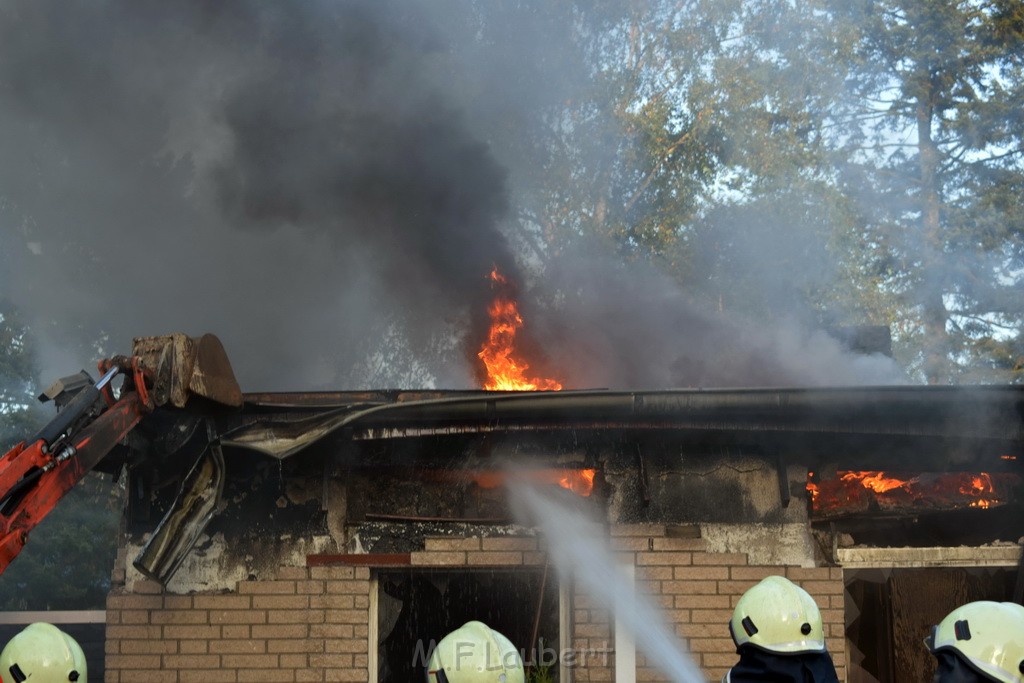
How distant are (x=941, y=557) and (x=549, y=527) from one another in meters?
2.61

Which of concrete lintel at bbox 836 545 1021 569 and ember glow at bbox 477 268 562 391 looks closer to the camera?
concrete lintel at bbox 836 545 1021 569

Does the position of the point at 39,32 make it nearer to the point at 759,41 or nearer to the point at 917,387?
the point at 917,387

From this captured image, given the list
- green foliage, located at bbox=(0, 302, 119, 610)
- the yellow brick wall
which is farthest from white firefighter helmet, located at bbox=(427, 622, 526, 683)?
green foliage, located at bbox=(0, 302, 119, 610)

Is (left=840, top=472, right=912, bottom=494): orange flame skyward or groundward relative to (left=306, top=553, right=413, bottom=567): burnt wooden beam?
skyward

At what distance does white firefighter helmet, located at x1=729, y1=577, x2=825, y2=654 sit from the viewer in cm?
397

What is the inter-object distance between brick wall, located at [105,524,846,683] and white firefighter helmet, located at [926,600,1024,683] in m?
3.51

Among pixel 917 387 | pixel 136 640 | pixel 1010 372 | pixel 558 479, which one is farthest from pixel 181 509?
pixel 1010 372

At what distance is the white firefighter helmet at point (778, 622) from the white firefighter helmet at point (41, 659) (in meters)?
2.46

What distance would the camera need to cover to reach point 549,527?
7.23m

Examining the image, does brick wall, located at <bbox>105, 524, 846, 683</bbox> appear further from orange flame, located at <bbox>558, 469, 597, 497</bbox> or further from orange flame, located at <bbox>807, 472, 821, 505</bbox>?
orange flame, located at <bbox>807, 472, 821, 505</bbox>

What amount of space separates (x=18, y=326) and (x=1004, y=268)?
57.5ft

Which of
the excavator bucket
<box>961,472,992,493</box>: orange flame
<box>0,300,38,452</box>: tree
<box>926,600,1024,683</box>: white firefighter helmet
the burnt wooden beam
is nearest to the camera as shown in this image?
<box>926,600,1024,683</box>: white firefighter helmet

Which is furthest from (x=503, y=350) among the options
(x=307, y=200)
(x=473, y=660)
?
(x=473, y=660)

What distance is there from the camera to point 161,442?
22.2 feet
